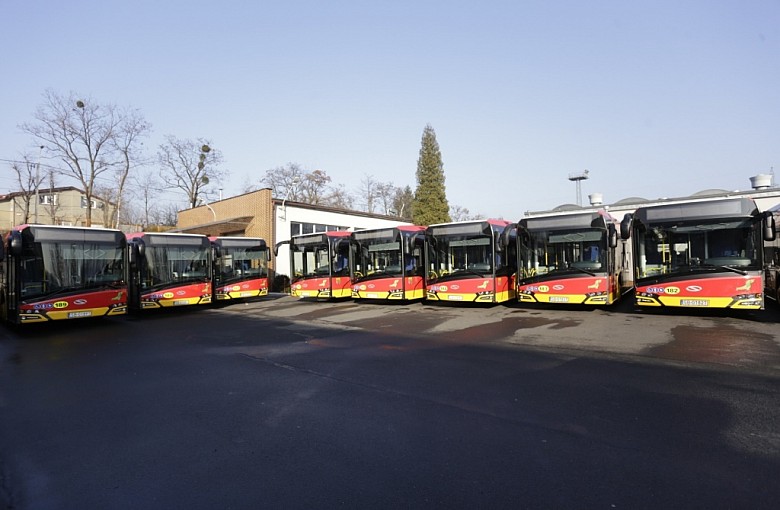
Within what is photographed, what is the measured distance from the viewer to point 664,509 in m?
2.92

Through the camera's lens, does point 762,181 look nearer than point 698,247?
No

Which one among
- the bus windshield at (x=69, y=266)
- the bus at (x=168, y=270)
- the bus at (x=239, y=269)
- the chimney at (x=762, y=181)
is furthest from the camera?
the chimney at (x=762, y=181)

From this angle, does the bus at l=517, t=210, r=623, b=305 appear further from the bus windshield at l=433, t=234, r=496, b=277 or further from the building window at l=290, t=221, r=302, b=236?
the building window at l=290, t=221, r=302, b=236

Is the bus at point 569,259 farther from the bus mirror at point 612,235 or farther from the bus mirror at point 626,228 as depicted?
the bus mirror at point 626,228

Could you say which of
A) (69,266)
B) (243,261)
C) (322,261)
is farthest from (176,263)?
(322,261)

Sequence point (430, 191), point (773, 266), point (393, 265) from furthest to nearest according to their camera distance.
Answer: point (430, 191), point (393, 265), point (773, 266)

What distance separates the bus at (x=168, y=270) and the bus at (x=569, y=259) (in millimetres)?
11898

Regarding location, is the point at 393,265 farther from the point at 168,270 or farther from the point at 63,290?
the point at 63,290

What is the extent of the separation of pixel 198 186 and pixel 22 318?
38.9 m

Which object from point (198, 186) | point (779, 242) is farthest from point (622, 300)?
point (198, 186)

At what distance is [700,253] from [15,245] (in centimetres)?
1770

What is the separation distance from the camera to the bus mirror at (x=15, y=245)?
436 inches

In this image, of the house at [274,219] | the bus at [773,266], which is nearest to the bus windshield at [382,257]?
the house at [274,219]

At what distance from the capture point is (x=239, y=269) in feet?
61.2
